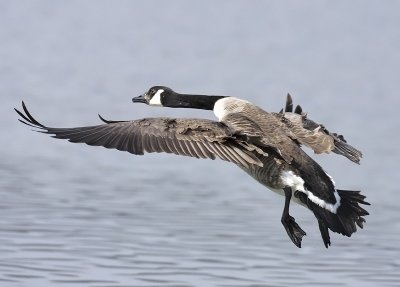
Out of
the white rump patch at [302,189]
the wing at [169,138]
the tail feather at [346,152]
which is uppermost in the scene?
the tail feather at [346,152]

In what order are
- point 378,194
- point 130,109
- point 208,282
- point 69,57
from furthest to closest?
1. point 69,57
2. point 130,109
3. point 378,194
4. point 208,282

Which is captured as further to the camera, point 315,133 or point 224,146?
point 315,133

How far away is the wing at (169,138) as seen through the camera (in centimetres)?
911

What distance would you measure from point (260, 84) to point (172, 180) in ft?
23.6

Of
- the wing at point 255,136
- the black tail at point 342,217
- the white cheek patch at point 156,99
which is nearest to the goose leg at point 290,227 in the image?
the black tail at point 342,217

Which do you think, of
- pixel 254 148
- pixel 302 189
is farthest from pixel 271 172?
pixel 254 148

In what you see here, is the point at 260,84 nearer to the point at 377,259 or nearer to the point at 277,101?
the point at 277,101

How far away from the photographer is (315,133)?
10.2 metres

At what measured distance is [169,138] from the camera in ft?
30.5

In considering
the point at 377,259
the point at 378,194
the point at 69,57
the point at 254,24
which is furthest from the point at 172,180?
the point at 254,24

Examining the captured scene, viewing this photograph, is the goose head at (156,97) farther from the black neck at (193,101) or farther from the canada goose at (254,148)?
the canada goose at (254,148)

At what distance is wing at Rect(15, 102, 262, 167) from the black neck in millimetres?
1826

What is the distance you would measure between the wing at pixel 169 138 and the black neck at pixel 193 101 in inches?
71.9

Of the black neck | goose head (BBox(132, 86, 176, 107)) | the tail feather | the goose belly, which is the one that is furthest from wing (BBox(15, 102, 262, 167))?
goose head (BBox(132, 86, 176, 107))
